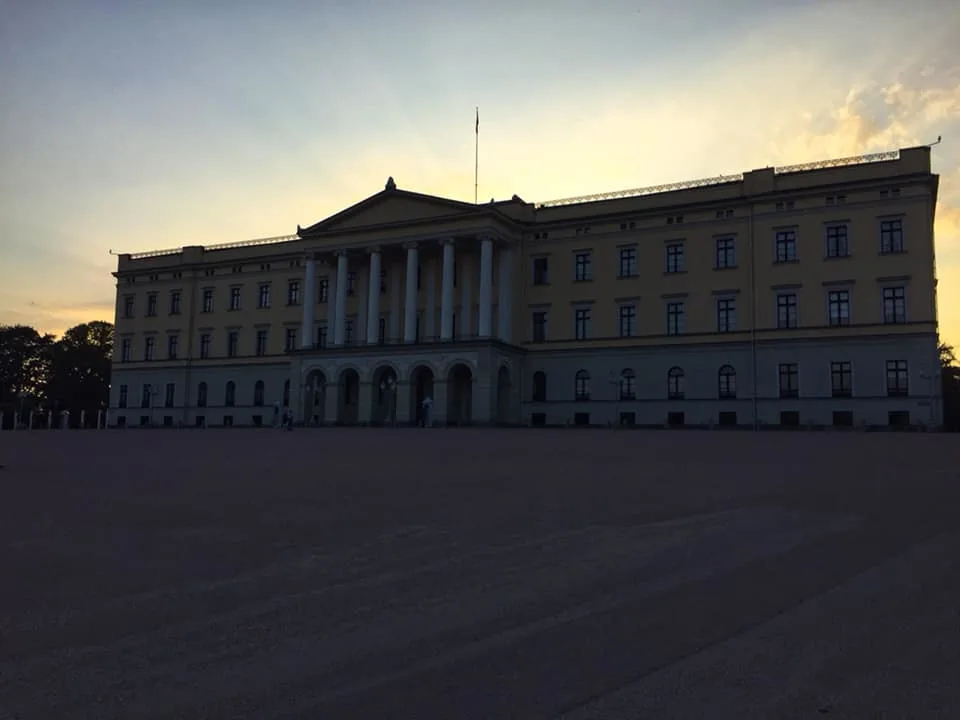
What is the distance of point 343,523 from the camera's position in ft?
28.7

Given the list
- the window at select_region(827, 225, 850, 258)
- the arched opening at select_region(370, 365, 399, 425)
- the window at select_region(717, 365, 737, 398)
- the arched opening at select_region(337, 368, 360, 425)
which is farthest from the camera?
the arched opening at select_region(337, 368, 360, 425)

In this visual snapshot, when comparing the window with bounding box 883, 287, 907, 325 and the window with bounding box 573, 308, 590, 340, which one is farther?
the window with bounding box 573, 308, 590, 340

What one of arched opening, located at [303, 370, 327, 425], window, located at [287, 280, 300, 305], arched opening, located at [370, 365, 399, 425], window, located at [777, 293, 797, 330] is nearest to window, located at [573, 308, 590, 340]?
window, located at [777, 293, 797, 330]

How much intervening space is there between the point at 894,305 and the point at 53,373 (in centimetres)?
8389

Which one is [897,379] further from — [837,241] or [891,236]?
[837,241]

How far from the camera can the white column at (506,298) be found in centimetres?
5653

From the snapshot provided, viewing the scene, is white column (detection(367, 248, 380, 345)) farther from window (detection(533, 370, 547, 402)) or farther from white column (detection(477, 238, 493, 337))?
window (detection(533, 370, 547, 402))

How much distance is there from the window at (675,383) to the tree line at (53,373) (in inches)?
2559

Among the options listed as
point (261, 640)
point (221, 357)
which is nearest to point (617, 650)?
point (261, 640)

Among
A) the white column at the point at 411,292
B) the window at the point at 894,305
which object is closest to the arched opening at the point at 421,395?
the white column at the point at 411,292

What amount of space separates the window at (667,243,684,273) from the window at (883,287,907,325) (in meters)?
12.3

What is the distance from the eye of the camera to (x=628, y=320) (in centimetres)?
5472

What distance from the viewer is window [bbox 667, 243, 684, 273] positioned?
53.3m

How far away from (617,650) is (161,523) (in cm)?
592
